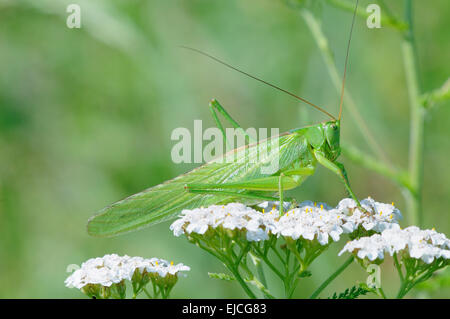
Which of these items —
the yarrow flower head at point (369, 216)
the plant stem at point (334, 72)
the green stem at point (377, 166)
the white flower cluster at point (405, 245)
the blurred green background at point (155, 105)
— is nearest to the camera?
the white flower cluster at point (405, 245)

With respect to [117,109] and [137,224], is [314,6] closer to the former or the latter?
[137,224]

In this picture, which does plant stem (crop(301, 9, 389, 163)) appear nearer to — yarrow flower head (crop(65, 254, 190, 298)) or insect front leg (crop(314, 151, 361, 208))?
insect front leg (crop(314, 151, 361, 208))

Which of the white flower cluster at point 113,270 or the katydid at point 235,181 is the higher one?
the katydid at point 235,181

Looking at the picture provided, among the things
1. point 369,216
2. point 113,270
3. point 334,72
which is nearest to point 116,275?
point 113,270

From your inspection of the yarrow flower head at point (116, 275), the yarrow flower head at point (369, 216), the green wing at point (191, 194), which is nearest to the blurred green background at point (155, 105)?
the green wing at point (191, 194)

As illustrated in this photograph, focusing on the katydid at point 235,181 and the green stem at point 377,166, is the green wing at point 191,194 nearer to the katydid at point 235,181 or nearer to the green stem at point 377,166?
the katydid at point 235,181

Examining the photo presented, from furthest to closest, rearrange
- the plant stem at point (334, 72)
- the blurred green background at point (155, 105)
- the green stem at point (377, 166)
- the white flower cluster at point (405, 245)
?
1. the blurred green background at point (155, 105)
2. the plant stem at point (334, 72)
3. the green stem at point (377, 166)
4. the white flower cluster at point (405, 245)

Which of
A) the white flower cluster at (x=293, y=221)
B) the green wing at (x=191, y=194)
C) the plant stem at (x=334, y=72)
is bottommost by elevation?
the white flower cluster at (x=293, y=221)

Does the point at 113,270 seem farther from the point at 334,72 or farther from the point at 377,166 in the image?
the point at 334,72
